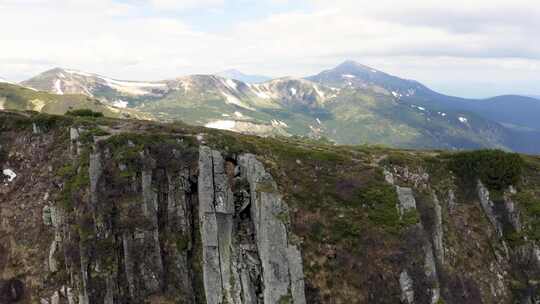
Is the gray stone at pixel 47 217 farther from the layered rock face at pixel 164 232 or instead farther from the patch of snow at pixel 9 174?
the patch of snow at pixel 9 174

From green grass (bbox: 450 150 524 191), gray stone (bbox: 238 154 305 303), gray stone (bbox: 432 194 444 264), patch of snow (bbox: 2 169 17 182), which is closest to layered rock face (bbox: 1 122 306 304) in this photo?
gray stone (bbox: 238 154 305 303)

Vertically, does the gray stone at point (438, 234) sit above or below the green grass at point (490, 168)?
below

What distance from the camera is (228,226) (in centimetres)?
7212

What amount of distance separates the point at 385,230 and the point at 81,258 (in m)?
55.3

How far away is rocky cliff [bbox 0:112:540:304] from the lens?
6781 centimetres

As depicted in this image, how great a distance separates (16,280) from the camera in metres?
69.2

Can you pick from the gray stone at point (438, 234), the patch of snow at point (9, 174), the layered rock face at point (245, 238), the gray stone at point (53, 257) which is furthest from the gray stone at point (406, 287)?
the patch of snow at point (9, 174)

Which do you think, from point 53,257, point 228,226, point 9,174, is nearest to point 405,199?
point 228,226

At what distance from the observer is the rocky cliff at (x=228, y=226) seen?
6781cm

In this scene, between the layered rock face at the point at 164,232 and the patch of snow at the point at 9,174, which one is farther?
the patch of snow at the point at 9,174

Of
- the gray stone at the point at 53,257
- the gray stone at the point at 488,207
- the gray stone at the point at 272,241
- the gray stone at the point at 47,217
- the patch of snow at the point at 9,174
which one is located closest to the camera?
the gray stone at the point at 272,241

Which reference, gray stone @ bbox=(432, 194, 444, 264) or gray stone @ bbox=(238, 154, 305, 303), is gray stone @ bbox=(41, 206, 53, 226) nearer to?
gray stone @ bbox=(238, 154, 305, 303)

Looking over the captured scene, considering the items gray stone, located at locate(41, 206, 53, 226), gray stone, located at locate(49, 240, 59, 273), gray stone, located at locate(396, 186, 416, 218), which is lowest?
gray stone, located at locate(49, 240, 59, 273)

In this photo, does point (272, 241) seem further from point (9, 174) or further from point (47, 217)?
point (9, 174)
